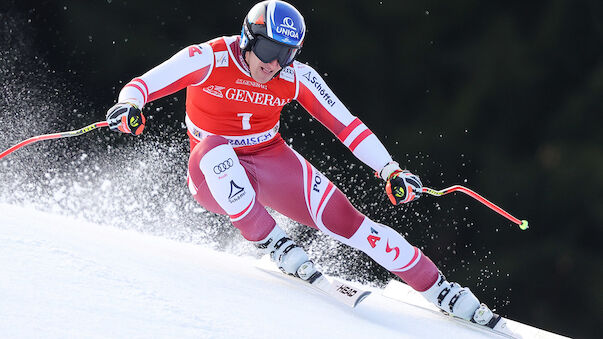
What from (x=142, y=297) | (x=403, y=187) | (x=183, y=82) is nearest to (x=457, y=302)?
(x=403, y=187)

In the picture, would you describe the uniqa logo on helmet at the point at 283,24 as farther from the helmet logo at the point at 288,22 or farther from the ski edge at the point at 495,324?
the ski edge at the point at 495,324

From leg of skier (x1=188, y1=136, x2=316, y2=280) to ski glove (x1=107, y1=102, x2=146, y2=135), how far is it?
251 mm

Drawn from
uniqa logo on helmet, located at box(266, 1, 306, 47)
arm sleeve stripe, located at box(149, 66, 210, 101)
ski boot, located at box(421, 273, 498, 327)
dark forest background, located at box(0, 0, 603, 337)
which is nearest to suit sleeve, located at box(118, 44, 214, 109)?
arm sleeve stripe, located at box(149, 66, 210, 101)

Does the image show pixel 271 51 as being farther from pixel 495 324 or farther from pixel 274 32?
pixel 495 324

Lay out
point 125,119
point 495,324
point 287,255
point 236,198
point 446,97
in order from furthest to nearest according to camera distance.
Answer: point 446,97
point 495,324
point 287,255
point 236,198
point 125,119

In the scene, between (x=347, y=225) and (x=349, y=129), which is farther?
(x=349, y=129)

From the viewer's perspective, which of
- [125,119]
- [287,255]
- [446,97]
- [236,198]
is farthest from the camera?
[446,97]

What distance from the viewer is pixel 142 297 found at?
5.06 feet

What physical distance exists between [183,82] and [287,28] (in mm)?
367

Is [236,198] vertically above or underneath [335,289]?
above

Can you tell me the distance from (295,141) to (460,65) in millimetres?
1066

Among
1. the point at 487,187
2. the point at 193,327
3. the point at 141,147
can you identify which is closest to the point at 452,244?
the point at 487,187

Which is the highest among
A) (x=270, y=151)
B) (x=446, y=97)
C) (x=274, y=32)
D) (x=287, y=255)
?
(x=274, y=32)

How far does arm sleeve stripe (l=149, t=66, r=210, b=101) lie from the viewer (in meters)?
2.33
